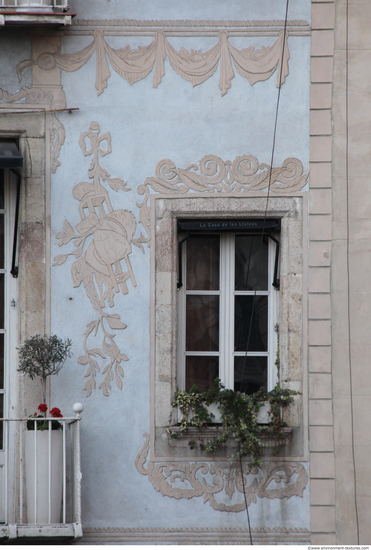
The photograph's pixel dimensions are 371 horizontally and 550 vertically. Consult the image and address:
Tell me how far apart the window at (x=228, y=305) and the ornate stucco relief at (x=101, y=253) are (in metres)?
0.55

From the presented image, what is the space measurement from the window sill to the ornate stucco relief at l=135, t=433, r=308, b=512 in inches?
6.6

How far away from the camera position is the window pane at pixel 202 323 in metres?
6.71

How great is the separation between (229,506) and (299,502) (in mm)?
612

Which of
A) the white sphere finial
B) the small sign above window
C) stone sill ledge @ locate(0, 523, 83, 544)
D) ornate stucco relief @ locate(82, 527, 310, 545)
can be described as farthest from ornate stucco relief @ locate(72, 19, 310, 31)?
ornate stucco relief @ locate(82, 527, 310, 545)

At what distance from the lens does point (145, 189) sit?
6.55 m

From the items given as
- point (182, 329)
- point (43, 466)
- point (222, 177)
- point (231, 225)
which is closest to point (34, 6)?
point (222, 177)

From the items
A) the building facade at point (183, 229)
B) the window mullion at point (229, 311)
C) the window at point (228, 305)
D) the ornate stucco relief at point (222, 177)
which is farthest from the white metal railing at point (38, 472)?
the ornate stucco relief at point (222, 177)

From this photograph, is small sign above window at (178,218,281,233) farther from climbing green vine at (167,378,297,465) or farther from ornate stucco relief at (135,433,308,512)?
ornate stucco relief at (135,433,308,512)

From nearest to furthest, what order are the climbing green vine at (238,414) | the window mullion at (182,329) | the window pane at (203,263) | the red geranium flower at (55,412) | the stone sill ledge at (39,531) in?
the stone sill ledge at (39,531) < the red geranium flower at (55,412) < the climbing green vine at (238,414) < the window mullion at (182,329) < the window pane at (203,263)


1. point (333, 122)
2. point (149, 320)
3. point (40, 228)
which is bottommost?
point (149, 320)

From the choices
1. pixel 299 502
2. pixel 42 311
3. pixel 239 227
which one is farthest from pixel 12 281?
pixel 299 502

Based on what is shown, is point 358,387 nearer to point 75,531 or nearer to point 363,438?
point 363,438

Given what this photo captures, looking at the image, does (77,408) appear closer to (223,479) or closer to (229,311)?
(223,479)

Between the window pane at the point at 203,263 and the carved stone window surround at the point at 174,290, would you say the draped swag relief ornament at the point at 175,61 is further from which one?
the window pane at the point at 203,263
